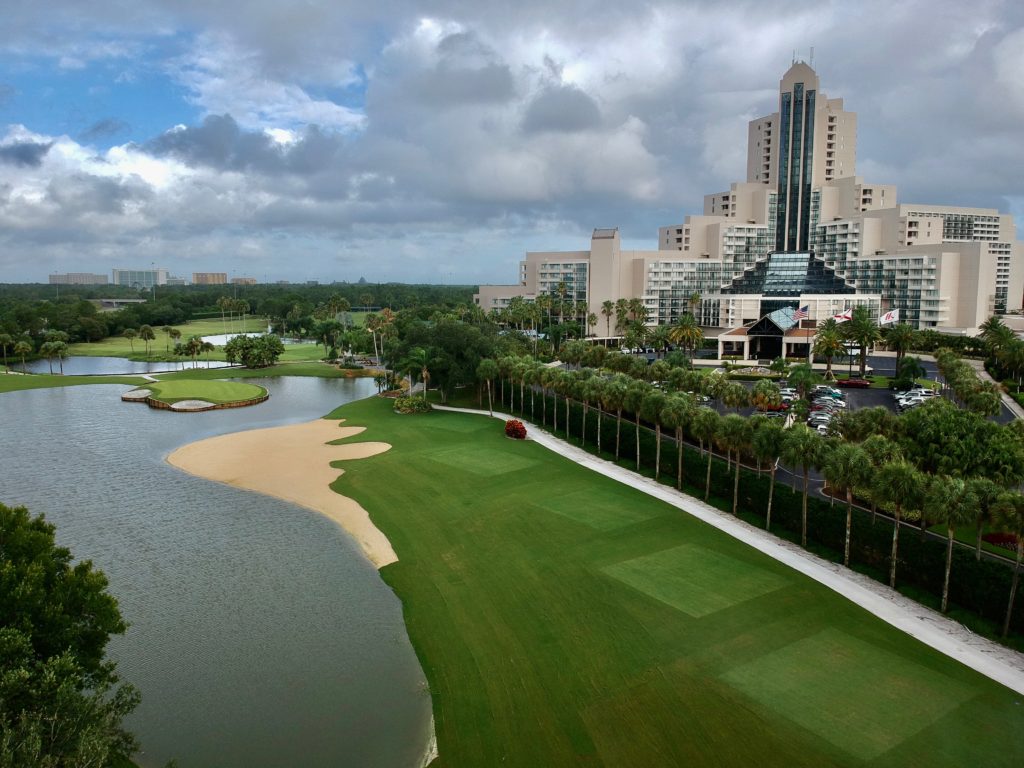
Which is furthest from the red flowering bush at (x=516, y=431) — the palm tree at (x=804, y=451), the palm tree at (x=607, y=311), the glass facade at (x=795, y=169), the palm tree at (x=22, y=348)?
the glass facade at (x=795, y=169)

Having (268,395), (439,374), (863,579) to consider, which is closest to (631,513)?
(863,579)

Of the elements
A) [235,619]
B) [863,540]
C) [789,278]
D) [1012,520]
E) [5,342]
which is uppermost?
[789,278]

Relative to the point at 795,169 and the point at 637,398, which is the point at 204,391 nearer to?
the point at 637,398

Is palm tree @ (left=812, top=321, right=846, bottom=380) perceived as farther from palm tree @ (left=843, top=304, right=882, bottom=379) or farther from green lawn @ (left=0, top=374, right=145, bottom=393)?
green lawn @ (left=0, top=374, right=145, bottom=393)

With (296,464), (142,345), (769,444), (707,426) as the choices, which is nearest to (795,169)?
(707,426)

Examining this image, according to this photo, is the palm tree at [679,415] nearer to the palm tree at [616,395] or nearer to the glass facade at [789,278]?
the palm tree at [616,395]

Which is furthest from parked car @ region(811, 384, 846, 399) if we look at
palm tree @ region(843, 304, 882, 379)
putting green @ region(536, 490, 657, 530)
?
putting green @ region(536, 490, 657, 530)
